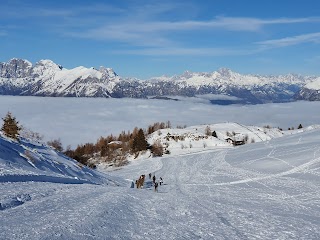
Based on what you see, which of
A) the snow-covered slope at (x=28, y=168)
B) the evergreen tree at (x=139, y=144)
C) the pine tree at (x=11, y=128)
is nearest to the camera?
the snow-covered slope at (x=28, y=168)

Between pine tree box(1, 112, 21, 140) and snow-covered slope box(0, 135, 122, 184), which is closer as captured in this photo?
snow-covered slope box(0, 135, 122, 184)

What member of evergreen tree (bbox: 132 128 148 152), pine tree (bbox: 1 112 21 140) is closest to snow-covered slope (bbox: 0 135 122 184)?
pine tree (bbox: 1 112 21 140)

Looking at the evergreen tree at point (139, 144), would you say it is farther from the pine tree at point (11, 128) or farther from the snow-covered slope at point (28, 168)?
the snow-covered slope at point (28, 168)

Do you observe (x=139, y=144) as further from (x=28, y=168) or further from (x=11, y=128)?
(x=28, y=168)

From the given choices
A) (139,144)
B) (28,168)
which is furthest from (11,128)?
(139,144)

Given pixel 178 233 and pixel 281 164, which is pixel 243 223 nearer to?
pixel 178 233

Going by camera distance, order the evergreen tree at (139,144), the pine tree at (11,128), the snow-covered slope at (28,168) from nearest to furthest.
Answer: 1. the snow-covered slope at (28,168)
2. the pine tree at (11,128)
3. the evergreen tree at (139,144)

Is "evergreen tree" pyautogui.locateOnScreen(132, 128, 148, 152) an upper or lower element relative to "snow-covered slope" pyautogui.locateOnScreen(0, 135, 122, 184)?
lower

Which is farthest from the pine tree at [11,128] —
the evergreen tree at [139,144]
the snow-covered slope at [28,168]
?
the evergreen tree at [139,144]

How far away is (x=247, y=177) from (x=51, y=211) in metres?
41.3

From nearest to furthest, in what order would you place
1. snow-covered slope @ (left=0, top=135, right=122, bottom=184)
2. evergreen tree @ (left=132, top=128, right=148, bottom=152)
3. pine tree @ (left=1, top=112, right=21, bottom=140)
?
1. snow-covered slope @ (left=0, top=135, right=122, bottom=184)
2. pine tree @ (left=1, top=112, right=21, bottom=140)
3. evergreen tree @ (left=132, top=128, right=148, bottom=152)

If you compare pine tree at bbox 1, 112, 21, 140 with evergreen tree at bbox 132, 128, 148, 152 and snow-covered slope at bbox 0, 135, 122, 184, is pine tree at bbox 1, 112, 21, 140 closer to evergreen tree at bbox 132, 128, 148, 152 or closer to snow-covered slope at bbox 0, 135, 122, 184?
snow-covered slope at bbox 0, 135, 122, 184

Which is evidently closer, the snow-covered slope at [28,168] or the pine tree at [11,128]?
the snow-covered slope at [28,168]

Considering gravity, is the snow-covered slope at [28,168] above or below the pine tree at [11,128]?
below
